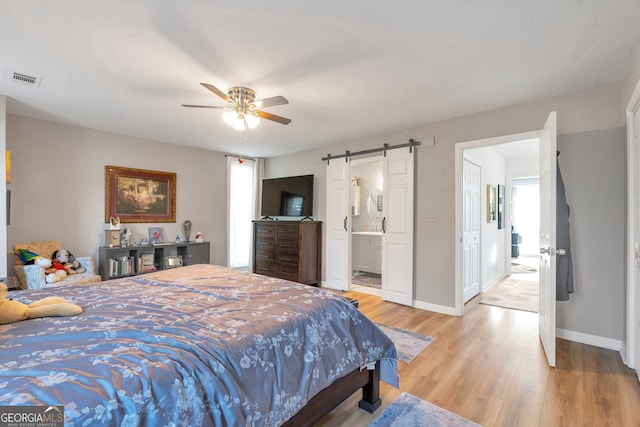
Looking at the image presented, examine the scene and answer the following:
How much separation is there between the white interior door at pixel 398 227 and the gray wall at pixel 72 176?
11.2 ft

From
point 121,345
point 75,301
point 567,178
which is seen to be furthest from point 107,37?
point 567,178

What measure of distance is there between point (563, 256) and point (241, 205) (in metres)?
5.06

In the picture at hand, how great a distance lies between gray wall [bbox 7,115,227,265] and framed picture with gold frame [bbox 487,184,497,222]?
202 inches

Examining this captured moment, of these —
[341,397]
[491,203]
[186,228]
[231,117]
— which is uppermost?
[231,117]

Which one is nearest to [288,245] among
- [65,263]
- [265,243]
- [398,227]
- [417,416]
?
[265,243]

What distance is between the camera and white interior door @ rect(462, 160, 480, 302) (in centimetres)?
401

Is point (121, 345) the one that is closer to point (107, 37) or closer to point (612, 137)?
point (107, 37)

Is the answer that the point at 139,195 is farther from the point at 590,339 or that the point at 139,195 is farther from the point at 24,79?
the point at 590,339

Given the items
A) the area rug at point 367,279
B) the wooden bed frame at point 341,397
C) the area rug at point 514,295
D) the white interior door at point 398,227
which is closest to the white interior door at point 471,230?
the area rug at point 514,295

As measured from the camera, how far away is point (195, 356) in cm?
110

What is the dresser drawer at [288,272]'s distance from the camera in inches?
190

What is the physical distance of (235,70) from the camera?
8.08 ft

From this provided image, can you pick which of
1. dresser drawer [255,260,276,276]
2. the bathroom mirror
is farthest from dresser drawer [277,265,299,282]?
the bathroom mirror

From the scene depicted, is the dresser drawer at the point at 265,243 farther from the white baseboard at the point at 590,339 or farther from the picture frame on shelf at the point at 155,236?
the white baseboard at the point at 590,339
